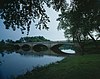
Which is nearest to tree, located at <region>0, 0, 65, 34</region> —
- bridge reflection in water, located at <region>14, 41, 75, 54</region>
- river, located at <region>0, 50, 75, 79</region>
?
river, located at <region>0, 50, 75, 79</region>

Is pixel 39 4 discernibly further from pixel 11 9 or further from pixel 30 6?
pixel 11 9

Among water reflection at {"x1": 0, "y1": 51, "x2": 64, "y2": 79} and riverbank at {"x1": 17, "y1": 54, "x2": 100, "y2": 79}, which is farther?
water reflection at {"x1": 0, "y1": 51, "x2": 64, "y2": 79}

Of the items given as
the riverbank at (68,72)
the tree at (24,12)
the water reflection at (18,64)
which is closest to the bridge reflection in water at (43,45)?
the water reflection at (18,64)

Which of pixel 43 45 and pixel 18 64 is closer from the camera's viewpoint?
pixel 18 64

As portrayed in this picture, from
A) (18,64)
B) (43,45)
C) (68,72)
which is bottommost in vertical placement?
(18,64)

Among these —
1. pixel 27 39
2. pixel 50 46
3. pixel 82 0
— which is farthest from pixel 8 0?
pixel 27 39

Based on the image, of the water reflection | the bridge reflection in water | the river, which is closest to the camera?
the river

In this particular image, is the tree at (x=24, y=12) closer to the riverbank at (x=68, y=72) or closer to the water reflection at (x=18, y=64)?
the riverbank at (x=68, y=72)

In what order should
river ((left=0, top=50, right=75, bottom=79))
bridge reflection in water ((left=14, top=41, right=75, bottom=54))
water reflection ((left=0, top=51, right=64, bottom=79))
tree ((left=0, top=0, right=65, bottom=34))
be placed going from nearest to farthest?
tree ((left=0, top=0, right=65, bottom=34))
river ((left=0, top=50, right=75, bottom=79))
water reflection ((left=0, top=51, right=64, bottom=79))
bridge reflection in water ((left=14, top=41, right=75, bottom=54))

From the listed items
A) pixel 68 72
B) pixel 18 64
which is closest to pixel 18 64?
pixel 18 64

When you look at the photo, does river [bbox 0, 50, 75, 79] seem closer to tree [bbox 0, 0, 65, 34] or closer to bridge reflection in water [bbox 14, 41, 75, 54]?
tree [bbox 0, 0, 65, 34]

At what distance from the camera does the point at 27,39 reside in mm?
132000

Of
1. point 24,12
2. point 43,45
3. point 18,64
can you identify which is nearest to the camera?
point 24,12

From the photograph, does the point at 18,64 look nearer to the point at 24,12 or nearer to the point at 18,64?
the point at 18,64
